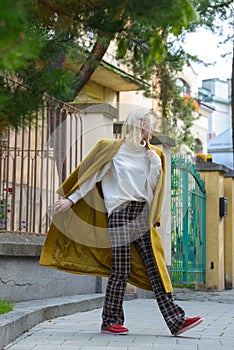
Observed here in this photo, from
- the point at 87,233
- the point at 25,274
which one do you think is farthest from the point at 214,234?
the point at 87,233

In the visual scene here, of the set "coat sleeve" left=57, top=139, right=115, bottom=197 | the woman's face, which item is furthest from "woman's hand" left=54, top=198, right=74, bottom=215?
the woman's face

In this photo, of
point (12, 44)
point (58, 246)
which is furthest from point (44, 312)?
point (12, 44)

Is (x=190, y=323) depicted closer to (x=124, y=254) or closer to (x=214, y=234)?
(x=124, y=254)

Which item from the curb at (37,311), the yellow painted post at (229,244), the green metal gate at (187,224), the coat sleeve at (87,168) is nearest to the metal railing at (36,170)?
the curb at (37,311)

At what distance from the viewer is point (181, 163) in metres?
11.6

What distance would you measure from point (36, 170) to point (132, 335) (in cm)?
276

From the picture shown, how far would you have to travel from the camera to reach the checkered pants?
5.85m

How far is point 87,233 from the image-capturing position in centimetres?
620

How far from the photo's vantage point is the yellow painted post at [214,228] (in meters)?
12.4

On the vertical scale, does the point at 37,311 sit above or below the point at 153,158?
below

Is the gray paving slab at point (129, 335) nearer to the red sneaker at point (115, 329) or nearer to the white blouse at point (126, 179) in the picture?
the red sneaker at point (115, 329)

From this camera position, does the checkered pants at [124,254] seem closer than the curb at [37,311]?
No

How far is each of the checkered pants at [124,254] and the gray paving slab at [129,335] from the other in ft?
0.76

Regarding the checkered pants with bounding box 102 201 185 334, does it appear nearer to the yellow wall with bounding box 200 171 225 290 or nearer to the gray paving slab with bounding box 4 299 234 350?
the gray paving slab with bounding box 4 299 234 350
